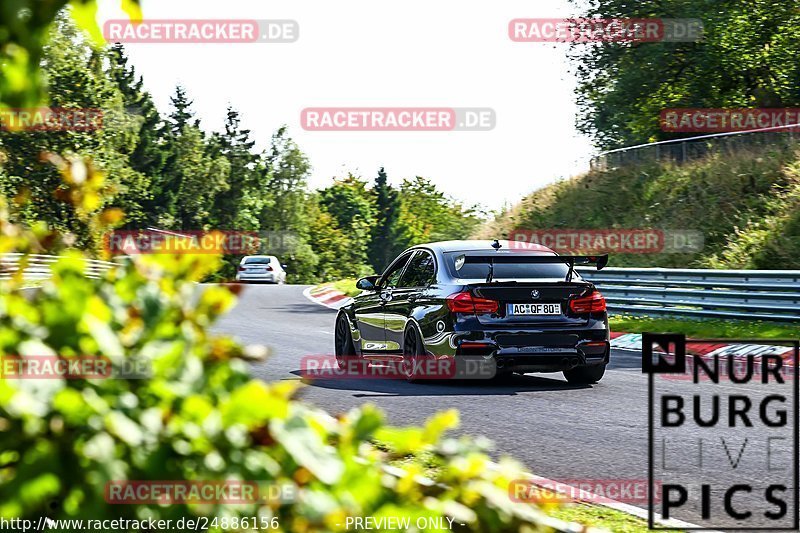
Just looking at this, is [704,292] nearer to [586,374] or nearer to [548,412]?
[586,374]

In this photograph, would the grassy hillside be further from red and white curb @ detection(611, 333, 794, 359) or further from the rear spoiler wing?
the rear spoiler wing

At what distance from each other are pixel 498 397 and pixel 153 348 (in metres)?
9.33

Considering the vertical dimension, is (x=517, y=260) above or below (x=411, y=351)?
above

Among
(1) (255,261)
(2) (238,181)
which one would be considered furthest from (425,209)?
(1) (255,261)

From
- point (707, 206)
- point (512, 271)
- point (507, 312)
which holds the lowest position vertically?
point (507, 312)

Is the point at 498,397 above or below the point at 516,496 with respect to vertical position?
below

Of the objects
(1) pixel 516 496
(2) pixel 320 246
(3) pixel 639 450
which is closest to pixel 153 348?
(1) pixel 516 496

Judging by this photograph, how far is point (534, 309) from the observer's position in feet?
38.7

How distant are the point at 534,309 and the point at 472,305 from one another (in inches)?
25.7

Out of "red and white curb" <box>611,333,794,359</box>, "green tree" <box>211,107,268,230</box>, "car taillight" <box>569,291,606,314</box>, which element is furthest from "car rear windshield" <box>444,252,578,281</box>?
"green tree" <box>211,107,268,230</box>

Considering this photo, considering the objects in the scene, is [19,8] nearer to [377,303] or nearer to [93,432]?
[93,432]

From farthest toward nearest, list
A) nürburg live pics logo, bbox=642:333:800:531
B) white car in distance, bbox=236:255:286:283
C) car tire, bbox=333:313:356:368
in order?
white car in distance, bbox=236:255:286:283
car tire, bbox=333:313:356:368
nürburg live pics logo, bbox=642:333:800:531

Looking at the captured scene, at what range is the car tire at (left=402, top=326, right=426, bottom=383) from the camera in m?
12.4

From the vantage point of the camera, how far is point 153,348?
2.22 metres
